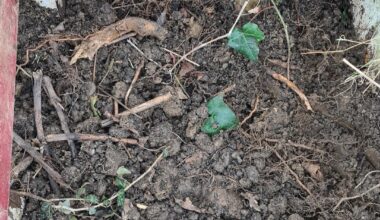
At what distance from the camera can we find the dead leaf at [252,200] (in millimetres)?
1730

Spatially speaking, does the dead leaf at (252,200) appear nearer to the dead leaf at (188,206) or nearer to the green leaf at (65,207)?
the dead leaf at (188,206)

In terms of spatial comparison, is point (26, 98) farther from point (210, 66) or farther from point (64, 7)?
point (210, 66)

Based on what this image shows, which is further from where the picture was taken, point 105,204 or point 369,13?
point 369,13

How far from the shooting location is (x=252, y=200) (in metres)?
1.74

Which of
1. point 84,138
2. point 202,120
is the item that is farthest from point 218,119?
point 84,138

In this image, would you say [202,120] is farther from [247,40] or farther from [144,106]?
[247,40]

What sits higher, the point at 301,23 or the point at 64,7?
the point at 64,7

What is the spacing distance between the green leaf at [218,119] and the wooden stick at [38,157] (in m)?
0.47

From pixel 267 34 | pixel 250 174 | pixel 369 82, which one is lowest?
pixel 250 174

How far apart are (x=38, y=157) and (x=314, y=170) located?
86 centimetres

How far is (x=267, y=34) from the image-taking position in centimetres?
191

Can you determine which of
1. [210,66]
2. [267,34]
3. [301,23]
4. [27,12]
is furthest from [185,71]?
[27,12]

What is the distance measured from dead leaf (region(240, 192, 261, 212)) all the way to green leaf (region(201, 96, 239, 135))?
0.21 meters

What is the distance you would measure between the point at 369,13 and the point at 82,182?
1.08m
